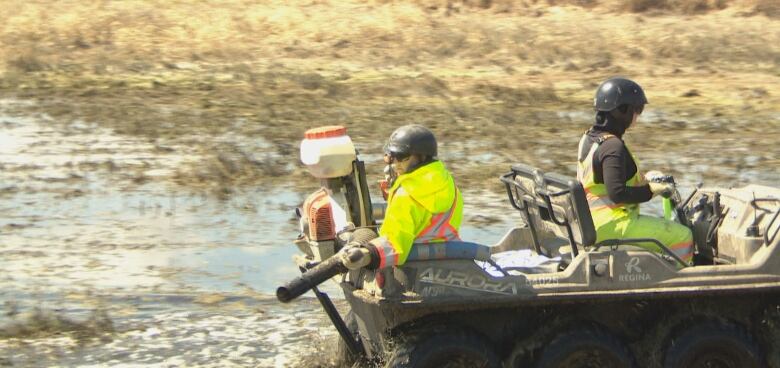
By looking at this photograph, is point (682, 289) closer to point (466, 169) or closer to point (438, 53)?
point (466, 169)

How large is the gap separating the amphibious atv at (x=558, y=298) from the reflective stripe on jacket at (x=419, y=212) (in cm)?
12

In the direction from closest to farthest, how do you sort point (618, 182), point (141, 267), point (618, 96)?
point (618, 182)
point (618, 96)
point (141, 267)

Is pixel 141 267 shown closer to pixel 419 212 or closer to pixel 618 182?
pixel 419 212

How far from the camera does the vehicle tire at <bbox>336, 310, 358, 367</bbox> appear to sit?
930cm

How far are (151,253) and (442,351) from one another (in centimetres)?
618

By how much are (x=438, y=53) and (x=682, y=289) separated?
21982 mm

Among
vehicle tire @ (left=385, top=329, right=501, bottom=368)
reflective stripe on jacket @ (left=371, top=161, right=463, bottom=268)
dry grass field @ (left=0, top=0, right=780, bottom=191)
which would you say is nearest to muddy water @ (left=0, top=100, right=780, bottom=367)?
dry grass field @ (left=0, top=0, right=780, bottom=191)

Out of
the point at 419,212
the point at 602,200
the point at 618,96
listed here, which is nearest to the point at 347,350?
the point at 419,212

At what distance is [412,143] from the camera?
8.20 meters

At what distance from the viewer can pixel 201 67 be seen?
28594mm

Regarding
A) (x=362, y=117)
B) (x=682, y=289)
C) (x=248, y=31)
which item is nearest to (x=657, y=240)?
(x=682, y=289)

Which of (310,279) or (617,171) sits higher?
(617,171)

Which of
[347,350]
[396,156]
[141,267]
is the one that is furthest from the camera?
[141,267]

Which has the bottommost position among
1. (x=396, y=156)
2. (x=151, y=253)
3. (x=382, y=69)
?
(x=382, y=69)
